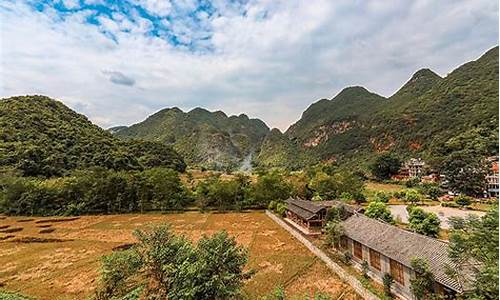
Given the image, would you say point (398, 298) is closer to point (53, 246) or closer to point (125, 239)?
point (125, 239)

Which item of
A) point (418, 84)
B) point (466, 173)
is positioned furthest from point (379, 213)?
point (418, 84)

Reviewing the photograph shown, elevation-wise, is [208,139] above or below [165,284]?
above

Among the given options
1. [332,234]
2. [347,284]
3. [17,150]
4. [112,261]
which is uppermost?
[17,150]

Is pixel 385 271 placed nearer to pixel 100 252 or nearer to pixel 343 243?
pixel 343 243

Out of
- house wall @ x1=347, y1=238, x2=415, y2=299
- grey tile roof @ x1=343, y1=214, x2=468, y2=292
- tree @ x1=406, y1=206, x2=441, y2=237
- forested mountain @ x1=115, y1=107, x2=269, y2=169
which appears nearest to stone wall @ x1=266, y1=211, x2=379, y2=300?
house wall @ x1=347, y1=238, x2=415, y2=299

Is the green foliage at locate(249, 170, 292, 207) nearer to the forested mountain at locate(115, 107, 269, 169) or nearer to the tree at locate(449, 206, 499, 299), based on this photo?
the tree at locate(449, 206, 499, 299)

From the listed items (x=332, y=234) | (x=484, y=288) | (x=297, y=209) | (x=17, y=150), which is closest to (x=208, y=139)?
(x=17, y=150)
